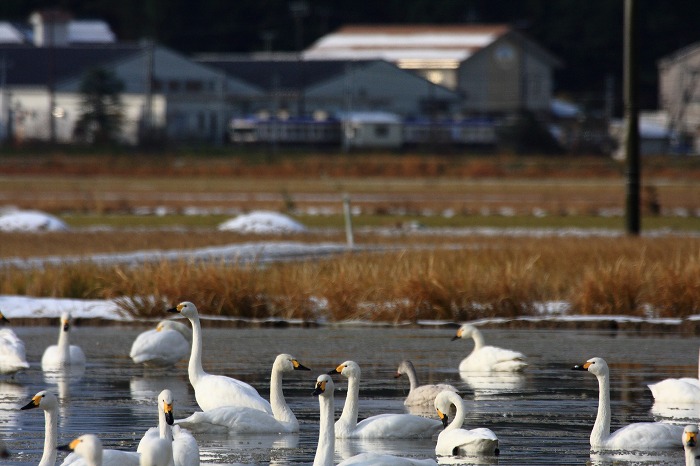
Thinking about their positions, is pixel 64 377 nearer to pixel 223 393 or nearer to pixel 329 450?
pixel 223 393

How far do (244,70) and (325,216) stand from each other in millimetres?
52470

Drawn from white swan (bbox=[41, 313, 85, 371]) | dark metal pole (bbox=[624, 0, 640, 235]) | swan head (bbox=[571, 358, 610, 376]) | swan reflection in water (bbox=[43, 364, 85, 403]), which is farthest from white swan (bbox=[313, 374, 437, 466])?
dark metal pole (bbox=[624, 0, 640, 235])

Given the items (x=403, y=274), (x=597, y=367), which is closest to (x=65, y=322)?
(x=403, y=274)

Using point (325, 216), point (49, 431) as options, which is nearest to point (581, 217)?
point (325, 216)

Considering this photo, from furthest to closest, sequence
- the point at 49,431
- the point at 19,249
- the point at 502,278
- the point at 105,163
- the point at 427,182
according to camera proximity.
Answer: the point at 105,163 < the point at 427,182 < the point at 19,249 < the point at 502,278 < the point at 49,431

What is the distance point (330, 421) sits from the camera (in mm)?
8953

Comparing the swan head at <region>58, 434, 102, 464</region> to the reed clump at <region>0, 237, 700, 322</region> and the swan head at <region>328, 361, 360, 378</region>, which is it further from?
the reed clump at <region>0, 237, 700, 322</region>

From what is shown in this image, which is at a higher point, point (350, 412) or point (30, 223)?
point (350, 412)

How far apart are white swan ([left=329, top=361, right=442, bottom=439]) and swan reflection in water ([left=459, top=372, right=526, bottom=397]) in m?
2.06

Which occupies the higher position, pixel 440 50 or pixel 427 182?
pixel 440 50

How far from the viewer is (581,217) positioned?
3591cm

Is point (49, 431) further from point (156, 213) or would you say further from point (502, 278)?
point (156, 213)

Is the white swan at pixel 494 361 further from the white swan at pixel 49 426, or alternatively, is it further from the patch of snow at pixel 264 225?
the patch of snow at pixel 264 225

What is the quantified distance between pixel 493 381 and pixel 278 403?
339 centimetres
